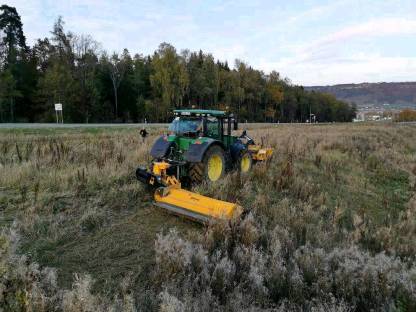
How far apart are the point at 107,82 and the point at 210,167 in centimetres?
4819

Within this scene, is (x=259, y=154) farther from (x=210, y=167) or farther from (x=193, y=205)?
(x=193, y=205)

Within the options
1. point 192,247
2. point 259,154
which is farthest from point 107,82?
point 192,247

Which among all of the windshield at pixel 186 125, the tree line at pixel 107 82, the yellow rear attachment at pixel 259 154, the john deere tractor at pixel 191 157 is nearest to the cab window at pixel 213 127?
the john deere tractor at pixel 191 157

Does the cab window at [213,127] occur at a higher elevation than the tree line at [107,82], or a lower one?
lower

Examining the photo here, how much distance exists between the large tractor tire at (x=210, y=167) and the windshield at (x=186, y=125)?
775 mm

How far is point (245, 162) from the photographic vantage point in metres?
9.16

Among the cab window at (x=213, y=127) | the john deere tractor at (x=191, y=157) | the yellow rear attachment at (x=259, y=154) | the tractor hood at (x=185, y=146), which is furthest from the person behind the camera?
the yellow rear attachment at (x=259, y=154)

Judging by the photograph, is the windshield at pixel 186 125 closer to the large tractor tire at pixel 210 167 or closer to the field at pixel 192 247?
the large tractor tire at pixel 210 167

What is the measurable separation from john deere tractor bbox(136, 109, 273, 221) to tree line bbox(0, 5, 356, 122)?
2329cm

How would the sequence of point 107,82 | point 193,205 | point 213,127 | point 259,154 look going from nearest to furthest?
point 193,205 < point 213,127 < point 259,154 < point 107,82

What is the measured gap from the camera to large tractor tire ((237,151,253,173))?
8.84 meters

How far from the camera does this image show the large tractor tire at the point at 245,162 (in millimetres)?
8836

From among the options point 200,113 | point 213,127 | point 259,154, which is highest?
point 200,113

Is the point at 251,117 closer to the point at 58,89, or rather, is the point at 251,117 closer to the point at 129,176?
the point at 58,89
